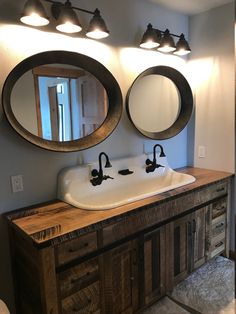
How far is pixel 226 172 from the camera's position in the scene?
260 centimetres

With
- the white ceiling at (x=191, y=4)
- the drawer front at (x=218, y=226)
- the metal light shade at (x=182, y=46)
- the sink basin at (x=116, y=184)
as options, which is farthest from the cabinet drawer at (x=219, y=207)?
the white ceiling at (x=191, y=4)

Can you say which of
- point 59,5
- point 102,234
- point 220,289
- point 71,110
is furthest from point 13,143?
point 220,289

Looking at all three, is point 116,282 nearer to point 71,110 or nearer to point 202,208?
point 202,208

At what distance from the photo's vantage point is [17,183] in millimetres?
1764

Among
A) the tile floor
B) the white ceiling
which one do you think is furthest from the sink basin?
the white ceiling

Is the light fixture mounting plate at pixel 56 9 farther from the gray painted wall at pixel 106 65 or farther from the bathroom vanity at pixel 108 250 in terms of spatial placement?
the bathroom vanity at pixel 108 250

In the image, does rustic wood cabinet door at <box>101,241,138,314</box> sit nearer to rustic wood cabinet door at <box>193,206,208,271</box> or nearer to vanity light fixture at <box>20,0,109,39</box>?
rustic wood cabinet door at <box>193,206,208,271</box>

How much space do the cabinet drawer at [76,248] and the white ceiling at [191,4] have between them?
2062 millimetres

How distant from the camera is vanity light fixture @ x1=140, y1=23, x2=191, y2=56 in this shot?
2209 millimetres

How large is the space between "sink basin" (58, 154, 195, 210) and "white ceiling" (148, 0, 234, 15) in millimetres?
1369

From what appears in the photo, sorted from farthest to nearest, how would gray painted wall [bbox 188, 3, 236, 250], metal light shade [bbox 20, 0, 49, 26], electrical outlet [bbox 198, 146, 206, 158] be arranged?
electrical outlet [bbox 198, 146, 206, 158] → gray painted wall [bbox 188, 3, 236, 250] → metal light shade [bbox 20, 0, 49, 26]

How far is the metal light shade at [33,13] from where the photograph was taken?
1.56 metres

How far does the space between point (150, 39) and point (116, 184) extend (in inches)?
48.2

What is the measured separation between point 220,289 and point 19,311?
156 centimetres
